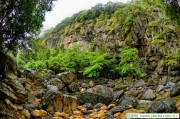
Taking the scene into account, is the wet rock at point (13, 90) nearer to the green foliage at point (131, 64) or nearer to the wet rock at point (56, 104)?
the wet rock at point (56, 104)

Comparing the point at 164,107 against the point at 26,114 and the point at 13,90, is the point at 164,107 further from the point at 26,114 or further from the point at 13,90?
the point at 13,90

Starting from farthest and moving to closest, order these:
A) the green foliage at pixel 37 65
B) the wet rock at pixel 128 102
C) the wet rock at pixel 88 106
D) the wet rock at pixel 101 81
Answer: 1. the green foliage at pixel 37 65
2. the wet rock at pixel 101 81
3. the wet rock at pixel 88 106
4. the wet rock at pixel 128 102

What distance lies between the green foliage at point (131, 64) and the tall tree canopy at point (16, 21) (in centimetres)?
1621

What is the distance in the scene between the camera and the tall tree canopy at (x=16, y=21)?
31.5ft

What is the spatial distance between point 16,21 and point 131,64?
741 inches

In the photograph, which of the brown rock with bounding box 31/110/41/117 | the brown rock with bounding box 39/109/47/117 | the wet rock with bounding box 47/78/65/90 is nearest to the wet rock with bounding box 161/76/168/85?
the wet rock with bounding box 47/78/65/90

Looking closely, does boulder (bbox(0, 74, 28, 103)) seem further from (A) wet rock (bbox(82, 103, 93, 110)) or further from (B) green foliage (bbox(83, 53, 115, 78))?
(B) green foliage (bbox(83, 53, 115, 78))

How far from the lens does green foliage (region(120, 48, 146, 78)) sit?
25.5 metres

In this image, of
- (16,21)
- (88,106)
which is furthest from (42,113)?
(16,21)

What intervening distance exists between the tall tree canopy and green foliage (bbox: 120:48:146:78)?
16.2 meters

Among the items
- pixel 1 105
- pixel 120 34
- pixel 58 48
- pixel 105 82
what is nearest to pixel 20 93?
pixel 1 105

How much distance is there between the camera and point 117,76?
27.8 meters

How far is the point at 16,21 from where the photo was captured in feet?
32.6

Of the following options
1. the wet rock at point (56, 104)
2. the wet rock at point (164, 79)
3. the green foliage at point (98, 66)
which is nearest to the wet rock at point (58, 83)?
the wet rock at point (56, 104)
